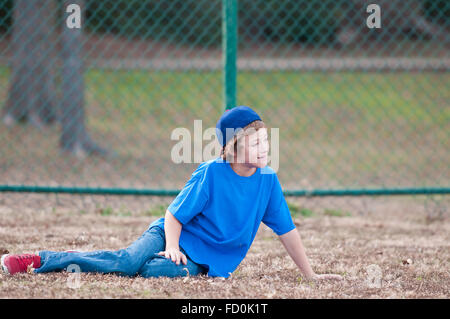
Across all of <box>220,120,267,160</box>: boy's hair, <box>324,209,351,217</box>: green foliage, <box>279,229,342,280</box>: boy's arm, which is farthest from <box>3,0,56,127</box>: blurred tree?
<box>279,229,342,280</box>: boy's arm

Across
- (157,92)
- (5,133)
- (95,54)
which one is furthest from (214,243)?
(95,54)

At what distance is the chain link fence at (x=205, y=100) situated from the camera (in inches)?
286

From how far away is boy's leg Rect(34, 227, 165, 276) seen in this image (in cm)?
284

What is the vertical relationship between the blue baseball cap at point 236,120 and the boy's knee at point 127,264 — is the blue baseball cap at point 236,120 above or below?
above

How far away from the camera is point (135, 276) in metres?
2.90

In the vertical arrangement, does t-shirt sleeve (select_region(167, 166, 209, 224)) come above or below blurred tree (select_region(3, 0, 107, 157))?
below

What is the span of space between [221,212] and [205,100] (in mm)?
10018

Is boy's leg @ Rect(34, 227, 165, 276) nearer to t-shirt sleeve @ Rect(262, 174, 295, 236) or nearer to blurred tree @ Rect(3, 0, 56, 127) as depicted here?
t-shirt sleeve @ Rect(262, 174, 295, 236)

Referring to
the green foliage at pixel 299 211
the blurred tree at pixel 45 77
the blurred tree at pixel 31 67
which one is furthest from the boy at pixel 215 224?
the blurred tree at pixel 31 67

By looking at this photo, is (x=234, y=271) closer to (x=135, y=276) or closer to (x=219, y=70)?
(x=135, y=276)

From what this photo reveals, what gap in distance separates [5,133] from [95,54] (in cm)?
830

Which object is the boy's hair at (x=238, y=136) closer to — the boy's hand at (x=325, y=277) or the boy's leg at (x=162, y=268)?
the boy's leg at (x=162, y=268)

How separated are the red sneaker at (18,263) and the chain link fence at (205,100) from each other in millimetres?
1919

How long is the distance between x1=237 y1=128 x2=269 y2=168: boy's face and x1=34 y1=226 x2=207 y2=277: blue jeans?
582 millimetres
